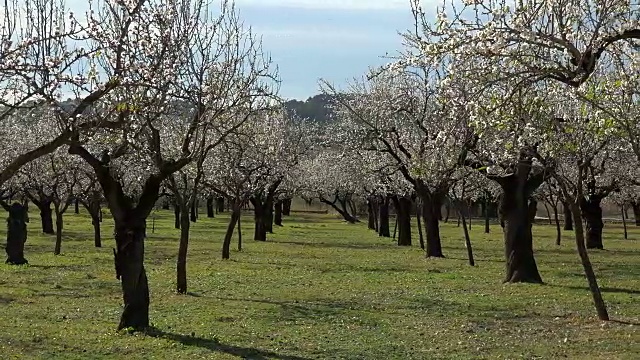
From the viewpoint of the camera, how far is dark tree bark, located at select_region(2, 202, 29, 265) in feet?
90.1

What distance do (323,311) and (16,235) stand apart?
14.3 m

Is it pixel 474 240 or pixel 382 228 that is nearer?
pixel 474 240

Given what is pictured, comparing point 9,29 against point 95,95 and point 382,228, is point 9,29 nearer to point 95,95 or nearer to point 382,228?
point 95,95

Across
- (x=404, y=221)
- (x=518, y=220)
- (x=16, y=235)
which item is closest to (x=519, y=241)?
(x=518, y=220)

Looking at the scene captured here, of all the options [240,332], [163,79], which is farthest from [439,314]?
[163,79]

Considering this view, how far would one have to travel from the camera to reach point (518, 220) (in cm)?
2211

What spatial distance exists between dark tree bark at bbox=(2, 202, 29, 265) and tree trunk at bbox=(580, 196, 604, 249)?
2581 centimetres

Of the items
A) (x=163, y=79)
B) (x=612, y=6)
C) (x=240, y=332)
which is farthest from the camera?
(x=240, y=332)

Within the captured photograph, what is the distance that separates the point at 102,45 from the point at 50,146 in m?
1.29

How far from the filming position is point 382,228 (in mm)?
54031

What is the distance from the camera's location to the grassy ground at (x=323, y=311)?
1273cm

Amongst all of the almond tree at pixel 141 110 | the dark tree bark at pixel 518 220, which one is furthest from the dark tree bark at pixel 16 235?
the dark tree bark at pixel 518 220

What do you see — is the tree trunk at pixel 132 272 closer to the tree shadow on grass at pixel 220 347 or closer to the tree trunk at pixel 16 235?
the tree shadow on grass at pixel 220 347

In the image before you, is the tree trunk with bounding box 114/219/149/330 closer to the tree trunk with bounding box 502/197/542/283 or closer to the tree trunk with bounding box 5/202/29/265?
the tree trunk with bounding box 502/197/542/283
